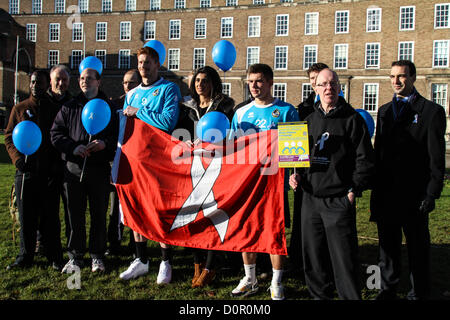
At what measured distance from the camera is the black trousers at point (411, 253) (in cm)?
408

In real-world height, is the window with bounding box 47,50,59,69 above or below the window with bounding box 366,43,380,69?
above

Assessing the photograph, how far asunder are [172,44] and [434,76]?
29.7 m

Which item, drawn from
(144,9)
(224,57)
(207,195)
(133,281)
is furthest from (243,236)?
(144,9)

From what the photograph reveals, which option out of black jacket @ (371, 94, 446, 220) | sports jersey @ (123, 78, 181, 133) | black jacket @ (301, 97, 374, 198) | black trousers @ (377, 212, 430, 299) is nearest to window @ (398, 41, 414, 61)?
black jacket @ (371, 94, 446, 220)

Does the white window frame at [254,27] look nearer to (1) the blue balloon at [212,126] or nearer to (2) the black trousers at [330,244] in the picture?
(1) the blue balloon at [212,126]

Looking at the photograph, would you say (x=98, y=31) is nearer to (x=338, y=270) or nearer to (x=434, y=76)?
(x=434, y=76)

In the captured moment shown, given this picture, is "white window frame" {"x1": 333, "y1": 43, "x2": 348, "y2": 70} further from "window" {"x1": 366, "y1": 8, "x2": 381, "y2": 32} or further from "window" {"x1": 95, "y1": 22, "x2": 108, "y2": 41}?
"window" {"x1": 95, "y1": 22, "x2": 108, "y2": 41}

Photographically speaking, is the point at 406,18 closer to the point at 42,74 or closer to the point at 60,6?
the point at 42,74

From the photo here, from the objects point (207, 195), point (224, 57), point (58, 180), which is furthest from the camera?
point (224, 57)

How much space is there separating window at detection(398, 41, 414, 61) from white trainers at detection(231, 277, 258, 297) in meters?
40.8

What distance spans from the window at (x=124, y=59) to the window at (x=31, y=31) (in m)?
13.7

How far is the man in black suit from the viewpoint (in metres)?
4.05
